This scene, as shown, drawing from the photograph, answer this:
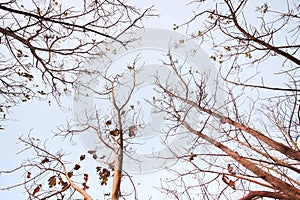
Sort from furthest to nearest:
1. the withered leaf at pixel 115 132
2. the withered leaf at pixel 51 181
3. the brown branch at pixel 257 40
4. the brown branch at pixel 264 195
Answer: the withered leaf at pixel 115 132 < the withered leaf at pixel 51 181 < the brown branch at pixel 257 40 < the brown branch at pixel 264 195

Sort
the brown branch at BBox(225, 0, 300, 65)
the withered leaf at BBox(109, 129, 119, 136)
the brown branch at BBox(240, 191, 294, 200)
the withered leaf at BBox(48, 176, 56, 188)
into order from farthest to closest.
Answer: the withered leaf at BBox(109, 129, 119, 136) < the withered leaf at BBox(48, 176, 56, 188) < the brown branch at BBox(225, 0, 300, 65) < the brown branch at BBox(240, 191, 294, 200)

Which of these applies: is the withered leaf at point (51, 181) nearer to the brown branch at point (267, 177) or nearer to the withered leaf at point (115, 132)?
the withered leaf at point (115, 132)

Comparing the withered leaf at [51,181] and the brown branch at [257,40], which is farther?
the withered leaf at [51,181]

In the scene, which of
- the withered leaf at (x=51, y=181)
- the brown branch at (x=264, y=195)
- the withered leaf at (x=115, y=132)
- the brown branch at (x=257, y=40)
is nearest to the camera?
the brown branch at (x=264, y=195)

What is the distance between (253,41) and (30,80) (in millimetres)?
3181

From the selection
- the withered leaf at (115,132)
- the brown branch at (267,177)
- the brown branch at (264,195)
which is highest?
the withered leaf at (115,132)

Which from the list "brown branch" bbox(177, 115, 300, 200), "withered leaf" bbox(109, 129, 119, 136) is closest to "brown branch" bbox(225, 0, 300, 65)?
"brown branch" bbox(177, 115, 300, 200)

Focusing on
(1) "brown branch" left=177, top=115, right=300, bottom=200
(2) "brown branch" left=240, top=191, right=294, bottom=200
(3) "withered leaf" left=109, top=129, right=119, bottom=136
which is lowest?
(2) "brown branch" left=240, top=191, right=294, bottom=200

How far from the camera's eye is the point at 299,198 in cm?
251

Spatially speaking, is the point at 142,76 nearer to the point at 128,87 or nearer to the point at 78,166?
the point at 128,87

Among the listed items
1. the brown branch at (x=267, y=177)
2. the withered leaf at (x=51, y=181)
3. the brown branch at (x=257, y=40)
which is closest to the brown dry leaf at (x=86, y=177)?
the withered leaf at (x=51, y=181)

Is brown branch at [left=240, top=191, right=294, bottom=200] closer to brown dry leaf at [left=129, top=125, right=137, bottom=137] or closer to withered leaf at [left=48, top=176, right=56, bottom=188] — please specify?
withered leaf at [left=48, top=176, right=56, bottom=188]

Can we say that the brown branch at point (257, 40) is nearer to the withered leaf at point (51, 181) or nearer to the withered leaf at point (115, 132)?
the withered leaf at point (115, 132)

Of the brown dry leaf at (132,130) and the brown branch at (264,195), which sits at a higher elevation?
the brown dry leaf at (132,130)
